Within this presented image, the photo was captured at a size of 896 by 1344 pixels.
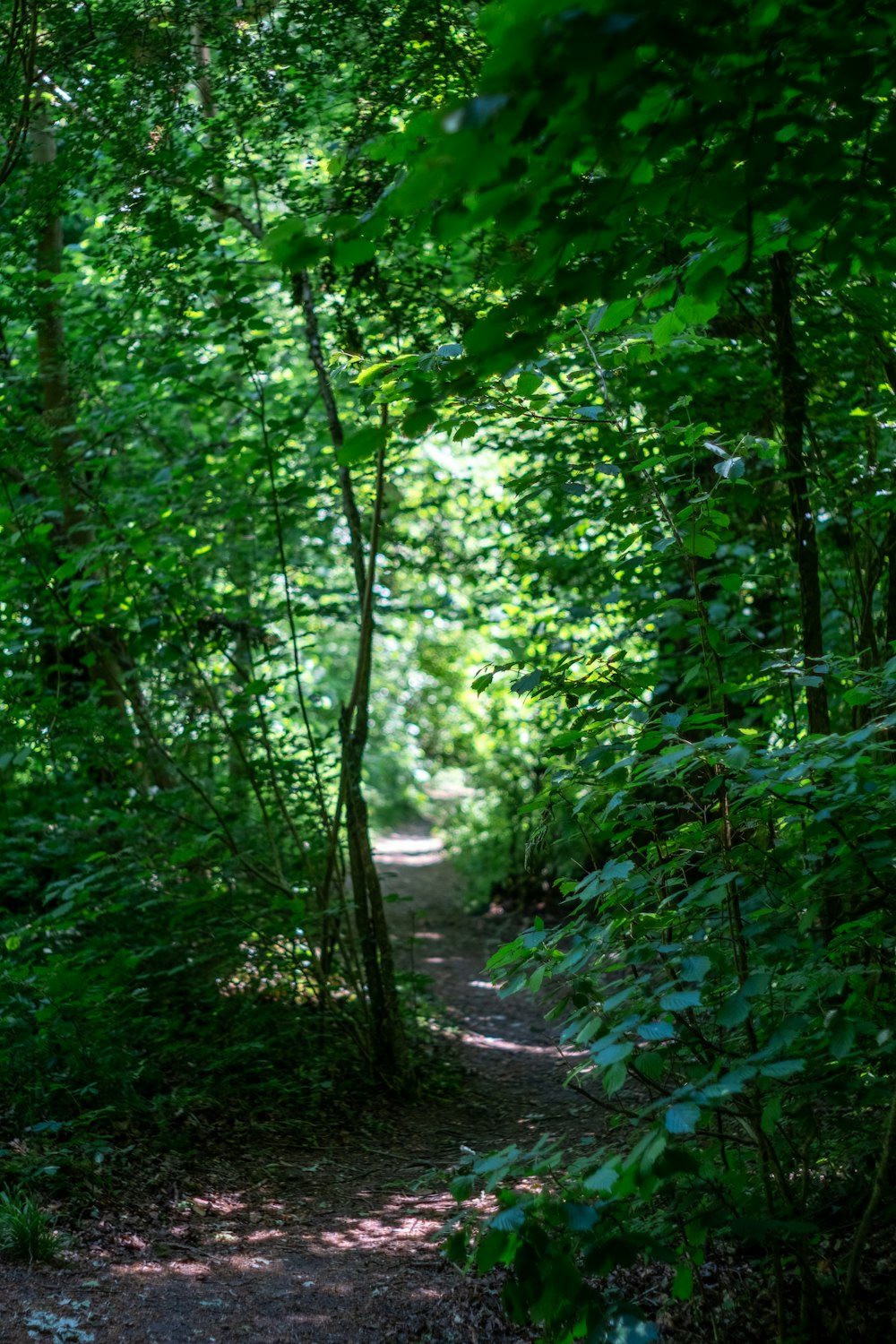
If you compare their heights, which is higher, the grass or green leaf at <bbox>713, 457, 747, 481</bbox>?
green leaf at <bbox>713, 457, 747, 481</bbox>

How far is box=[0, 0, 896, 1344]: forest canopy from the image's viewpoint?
2.13 m

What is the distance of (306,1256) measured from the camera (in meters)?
3.72

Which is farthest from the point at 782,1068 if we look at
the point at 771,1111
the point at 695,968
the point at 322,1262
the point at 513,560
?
the point at 513,560

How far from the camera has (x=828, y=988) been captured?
233cm

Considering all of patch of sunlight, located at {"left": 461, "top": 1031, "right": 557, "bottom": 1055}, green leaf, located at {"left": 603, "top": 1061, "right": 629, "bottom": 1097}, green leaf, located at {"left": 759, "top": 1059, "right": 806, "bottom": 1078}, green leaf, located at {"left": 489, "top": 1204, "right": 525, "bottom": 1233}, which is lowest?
patch of sunlight, located at {"left": 461, "top": 1031, "right": 557, "bottom": 1055}

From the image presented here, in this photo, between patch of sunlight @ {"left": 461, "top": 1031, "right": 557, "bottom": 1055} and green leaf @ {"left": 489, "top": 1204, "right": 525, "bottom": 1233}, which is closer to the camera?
green leaf @ {"left": 489, "top": 1204, "right": 525, "bottom": 1233}

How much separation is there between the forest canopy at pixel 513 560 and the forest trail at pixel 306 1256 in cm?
33

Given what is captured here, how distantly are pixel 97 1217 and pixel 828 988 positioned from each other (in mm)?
2905

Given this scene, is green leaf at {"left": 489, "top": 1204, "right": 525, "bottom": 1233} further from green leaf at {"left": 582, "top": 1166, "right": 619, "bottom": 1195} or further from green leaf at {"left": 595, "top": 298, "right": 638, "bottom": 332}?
green leaf at {"left": 595, "top": 298, "right": 638, "bottom": 332}

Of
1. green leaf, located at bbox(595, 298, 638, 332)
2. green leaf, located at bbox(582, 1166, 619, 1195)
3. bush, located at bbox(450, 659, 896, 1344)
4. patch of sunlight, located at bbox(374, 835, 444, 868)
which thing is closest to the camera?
green leaf, located at bbox(582, 1166, 619, 1195)

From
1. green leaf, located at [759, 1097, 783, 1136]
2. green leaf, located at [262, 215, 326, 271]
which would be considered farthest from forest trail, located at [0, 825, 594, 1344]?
green leaf, located at [262, 215, 326, 271]

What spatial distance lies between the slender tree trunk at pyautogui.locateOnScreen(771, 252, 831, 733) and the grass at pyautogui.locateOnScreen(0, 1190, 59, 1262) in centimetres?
320

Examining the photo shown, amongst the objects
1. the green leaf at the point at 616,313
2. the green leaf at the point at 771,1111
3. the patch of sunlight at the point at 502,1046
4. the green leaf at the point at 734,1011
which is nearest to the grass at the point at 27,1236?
the green leaf at the point at 771,1111

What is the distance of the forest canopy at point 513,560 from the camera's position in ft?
6.98
